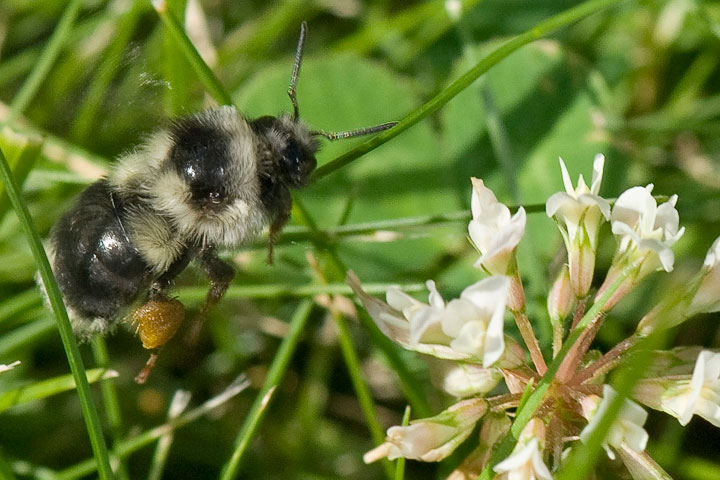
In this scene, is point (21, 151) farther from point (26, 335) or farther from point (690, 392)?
point (690, 392)

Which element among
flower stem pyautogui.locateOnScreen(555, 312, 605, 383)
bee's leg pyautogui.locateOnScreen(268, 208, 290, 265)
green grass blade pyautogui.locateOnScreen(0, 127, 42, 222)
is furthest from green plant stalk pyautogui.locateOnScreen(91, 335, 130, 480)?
flower stem pyautogui.locateOnScreen(555, 312, 605, 383)

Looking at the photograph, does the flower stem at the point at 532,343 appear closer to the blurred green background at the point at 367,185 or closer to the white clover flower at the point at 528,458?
the white clover flower at the point at 528,458

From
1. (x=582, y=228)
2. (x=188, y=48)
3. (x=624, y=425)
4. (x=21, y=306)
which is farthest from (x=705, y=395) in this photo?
(x=21, y=306)

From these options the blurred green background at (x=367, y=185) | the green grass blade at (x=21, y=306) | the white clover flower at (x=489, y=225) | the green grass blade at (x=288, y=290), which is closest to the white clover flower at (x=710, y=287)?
the white clover flower at (x=489, y=225)

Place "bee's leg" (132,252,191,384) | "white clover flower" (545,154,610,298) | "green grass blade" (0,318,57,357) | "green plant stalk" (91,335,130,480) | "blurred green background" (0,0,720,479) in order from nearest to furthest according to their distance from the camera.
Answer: "white clover flower" (545,154,610,298), "bee's leg" (132,252,191,384), "green plant stalk" (91,335,130,480), "green grass blade" (0,318,57,357), "blurred green background" (0,0,720,479)

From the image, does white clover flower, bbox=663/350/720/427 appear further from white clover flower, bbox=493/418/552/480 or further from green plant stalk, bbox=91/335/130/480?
green plant stalk, bbox=91/335/130/480

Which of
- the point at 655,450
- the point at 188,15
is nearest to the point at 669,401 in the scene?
the point at 655,450
